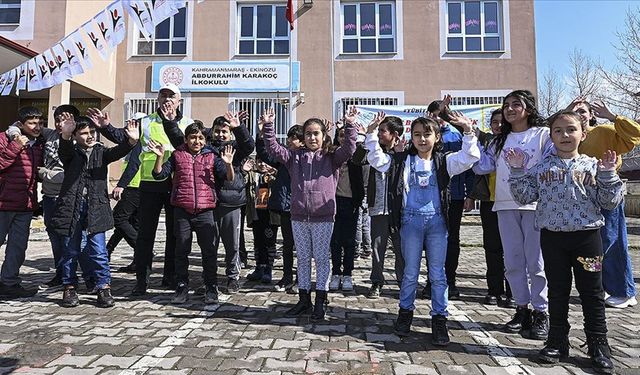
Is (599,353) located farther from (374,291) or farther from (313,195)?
(313,195)

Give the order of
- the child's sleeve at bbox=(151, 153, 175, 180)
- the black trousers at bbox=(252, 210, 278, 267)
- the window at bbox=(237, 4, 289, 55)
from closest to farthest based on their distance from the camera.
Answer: the child's sleeve at bbox=(151, 153, 175, 180), the black trousers at bbox=(252, 210, 278, 267), the window at bbox=(237, 4, 289, 55)

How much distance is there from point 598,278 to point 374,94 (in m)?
13.3

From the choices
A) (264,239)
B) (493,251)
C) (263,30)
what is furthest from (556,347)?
(263,30)

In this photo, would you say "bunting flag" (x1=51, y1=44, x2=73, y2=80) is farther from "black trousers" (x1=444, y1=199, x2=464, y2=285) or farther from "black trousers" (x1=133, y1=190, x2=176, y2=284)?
"black trousers" (x1=444, y1=199, x2=464, y2=285)

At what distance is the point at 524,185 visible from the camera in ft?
10.9

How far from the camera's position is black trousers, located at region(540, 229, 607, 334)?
3025 mm

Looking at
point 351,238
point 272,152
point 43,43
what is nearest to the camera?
point 272,152

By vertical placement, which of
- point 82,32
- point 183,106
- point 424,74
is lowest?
point 82,32

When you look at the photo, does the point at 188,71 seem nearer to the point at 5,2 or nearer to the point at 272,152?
the point at 5,2

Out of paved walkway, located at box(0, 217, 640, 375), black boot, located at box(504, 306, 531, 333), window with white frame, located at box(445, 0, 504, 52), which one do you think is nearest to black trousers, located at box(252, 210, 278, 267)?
paved walkway, located at box(0, 217, 640, 375)

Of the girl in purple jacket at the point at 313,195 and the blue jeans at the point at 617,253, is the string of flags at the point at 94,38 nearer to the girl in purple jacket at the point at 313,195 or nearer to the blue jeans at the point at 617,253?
the girl in purple jacket at the point at 313,195

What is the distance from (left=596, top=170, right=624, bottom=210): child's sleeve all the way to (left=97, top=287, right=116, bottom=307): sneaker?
4.39 metres

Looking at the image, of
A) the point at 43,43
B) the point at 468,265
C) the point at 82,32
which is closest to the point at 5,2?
the point at 43,43

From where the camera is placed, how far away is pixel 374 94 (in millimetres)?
15781
